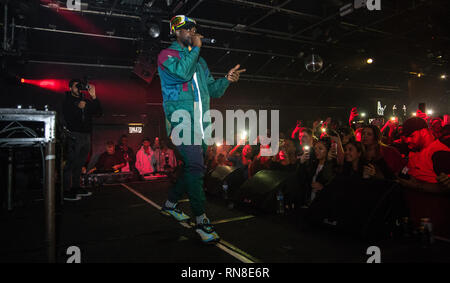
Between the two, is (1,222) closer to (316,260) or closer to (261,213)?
(261,213)

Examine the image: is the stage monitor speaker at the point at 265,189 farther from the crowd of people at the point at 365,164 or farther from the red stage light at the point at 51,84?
the red stage light at the point at 51,84

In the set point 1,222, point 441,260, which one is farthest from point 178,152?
point 441,260

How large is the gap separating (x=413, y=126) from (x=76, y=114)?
18.0 feet

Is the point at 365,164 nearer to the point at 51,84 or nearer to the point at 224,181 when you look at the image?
the point at 224,181

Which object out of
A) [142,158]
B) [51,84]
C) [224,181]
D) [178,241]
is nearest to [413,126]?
[224,181]

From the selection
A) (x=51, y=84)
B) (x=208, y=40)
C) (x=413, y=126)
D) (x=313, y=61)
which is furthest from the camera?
(x=313, y=61)

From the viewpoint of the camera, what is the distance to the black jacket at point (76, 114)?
4.25m

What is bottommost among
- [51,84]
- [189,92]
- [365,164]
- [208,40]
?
[365,164]

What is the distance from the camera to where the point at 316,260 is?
1.99 meters

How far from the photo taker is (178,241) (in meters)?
2.28

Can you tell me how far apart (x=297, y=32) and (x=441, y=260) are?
769 centimetres

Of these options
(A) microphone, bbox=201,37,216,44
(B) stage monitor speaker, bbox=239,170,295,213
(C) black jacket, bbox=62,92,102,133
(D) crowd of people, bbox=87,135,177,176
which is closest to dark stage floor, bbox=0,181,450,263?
(B) stage monitor speaker, bbox=239,170,295,213

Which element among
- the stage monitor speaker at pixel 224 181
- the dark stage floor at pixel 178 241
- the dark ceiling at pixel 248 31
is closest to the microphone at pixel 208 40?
the dark stage floor at pixel 178 241

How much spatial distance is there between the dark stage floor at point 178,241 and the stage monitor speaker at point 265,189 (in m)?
0.17
